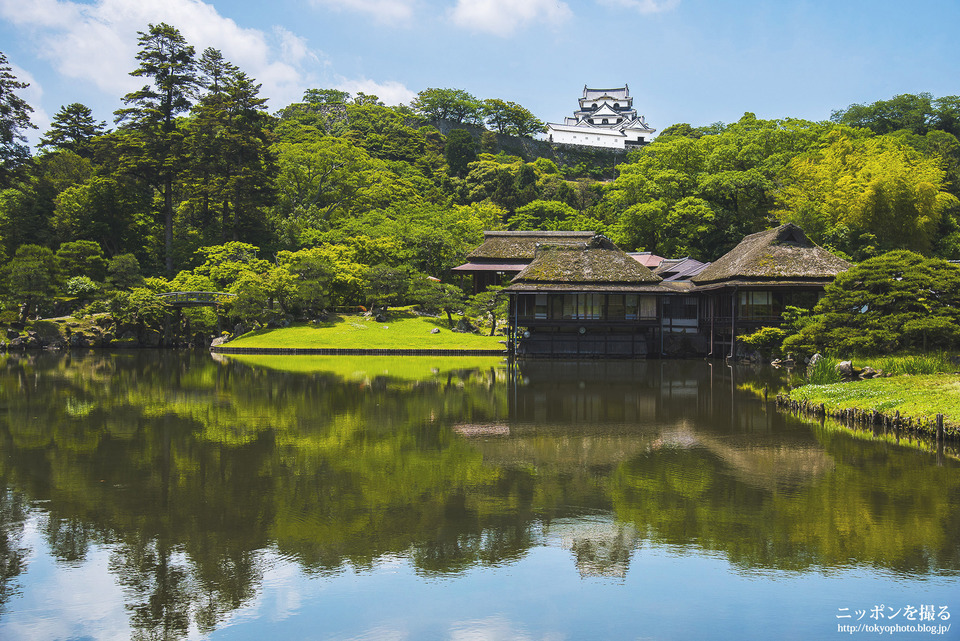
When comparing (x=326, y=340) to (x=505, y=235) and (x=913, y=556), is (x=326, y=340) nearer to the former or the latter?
(x=505, y=235)

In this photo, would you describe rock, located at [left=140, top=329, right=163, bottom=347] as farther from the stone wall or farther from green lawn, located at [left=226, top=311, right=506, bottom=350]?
the stone wall

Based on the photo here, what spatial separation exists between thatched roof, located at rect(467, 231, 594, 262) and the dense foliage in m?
2.89

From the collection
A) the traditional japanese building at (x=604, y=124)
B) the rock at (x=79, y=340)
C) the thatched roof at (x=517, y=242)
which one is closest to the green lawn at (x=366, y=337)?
the thatched roof at (x=517, y=242)

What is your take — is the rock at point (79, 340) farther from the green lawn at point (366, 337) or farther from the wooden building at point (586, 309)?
the wooden building at point (586, 309)

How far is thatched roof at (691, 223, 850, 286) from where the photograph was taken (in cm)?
2872

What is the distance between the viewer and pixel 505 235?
4353 centimetres

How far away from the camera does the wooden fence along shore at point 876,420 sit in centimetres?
1185

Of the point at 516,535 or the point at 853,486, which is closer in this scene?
the point at 516,535

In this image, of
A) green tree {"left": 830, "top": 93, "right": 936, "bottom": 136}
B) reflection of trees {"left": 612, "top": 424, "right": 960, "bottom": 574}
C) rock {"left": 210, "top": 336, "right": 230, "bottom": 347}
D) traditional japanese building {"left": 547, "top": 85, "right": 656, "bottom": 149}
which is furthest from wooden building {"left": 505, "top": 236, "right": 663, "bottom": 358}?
traditional japanese building {"left": 547, "top": 85, "right": 656, "bottom": 149}

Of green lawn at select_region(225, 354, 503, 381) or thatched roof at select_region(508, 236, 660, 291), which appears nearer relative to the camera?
green lawn at select_region(225, 354, 503, 381)

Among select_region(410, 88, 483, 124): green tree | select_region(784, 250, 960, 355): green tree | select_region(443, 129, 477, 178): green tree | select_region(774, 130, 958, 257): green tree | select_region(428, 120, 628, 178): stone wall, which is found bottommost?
select_region(784, 250, 960, 355): green tree

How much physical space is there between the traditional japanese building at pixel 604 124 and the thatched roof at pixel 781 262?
185 ft

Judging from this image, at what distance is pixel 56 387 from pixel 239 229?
1141 inches

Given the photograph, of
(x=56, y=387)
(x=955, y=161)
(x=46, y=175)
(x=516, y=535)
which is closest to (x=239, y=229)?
(x=46, y=175)
